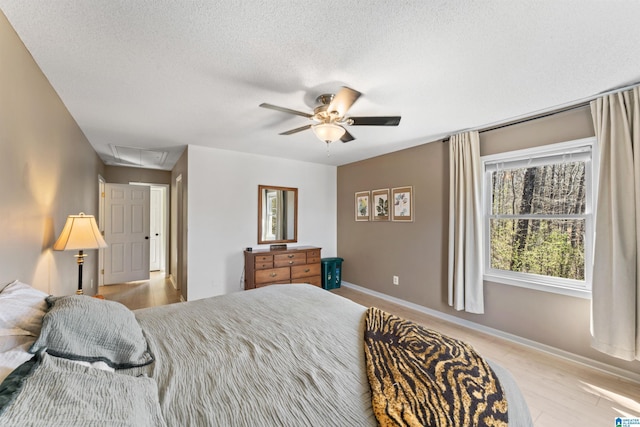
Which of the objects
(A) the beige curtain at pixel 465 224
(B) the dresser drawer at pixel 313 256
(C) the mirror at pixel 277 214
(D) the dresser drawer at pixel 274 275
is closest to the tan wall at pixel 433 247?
(A) the beige curtain at pixel 465 224

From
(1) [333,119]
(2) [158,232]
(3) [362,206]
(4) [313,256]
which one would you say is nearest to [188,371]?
(1) [333,119]

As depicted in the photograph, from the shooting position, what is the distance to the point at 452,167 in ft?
10.9

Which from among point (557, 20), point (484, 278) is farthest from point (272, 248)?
point (557, 20)

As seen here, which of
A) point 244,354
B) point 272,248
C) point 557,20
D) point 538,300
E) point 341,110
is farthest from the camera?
point 272,248

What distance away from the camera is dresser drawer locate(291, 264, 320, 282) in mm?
4367

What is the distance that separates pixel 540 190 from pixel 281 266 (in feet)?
11.4

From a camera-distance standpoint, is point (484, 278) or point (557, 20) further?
point (484, 278)

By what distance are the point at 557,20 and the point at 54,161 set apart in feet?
12.1

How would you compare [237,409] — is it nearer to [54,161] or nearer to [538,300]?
[54,161]

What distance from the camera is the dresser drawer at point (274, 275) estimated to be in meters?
4.04

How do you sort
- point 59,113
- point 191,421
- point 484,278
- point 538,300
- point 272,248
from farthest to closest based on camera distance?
point 272,248 < point 484,278 < point 538,300 < point 59,113 < point 191,421

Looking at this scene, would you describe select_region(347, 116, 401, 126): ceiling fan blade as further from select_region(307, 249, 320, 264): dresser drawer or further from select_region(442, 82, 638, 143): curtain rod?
select_region(307, 249, 320, 264): dresser drawer

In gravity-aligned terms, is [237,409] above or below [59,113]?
below

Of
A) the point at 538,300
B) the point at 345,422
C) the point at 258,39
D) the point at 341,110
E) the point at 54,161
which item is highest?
the point at 258,39
